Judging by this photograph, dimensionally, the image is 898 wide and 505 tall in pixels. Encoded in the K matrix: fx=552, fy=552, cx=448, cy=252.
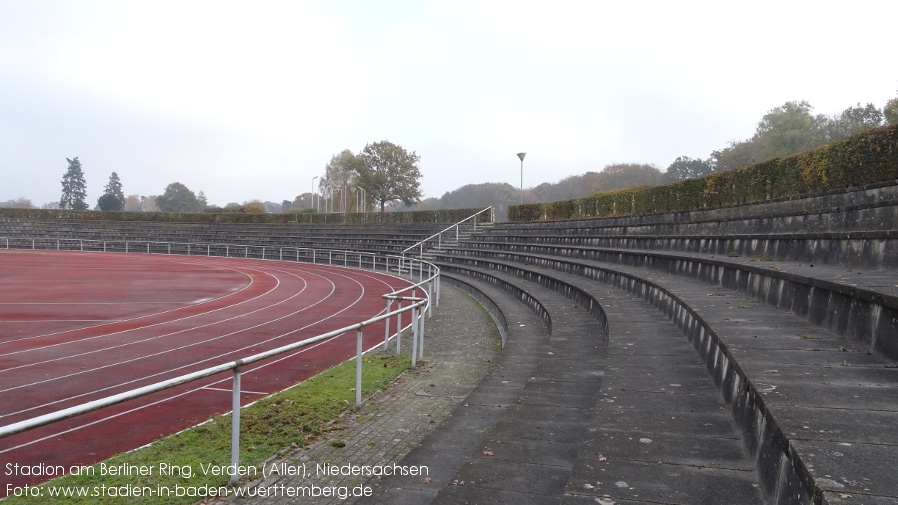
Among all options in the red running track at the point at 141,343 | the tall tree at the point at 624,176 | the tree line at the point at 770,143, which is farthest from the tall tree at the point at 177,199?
the red running track at the point at 141,343

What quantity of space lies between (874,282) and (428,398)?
461cm

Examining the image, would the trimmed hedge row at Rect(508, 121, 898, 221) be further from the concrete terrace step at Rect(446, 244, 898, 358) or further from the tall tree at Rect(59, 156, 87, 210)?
the tall tree at Rect(59, 156, 87, 210)

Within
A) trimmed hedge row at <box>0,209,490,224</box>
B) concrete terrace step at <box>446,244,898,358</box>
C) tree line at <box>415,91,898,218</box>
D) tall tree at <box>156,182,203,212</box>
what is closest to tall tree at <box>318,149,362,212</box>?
trimmed hedge row at <box>0,209,490,224</box>

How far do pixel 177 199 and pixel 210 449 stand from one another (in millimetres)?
132211

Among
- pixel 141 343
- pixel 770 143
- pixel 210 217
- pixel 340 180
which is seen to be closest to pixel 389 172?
pixel 210 217

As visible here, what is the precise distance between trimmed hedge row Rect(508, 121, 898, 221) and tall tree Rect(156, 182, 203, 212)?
400 feet

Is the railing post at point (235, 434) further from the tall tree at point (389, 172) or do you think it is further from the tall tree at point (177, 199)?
the tall tree at point (177, 199)

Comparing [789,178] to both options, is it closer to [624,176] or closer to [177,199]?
[624,176]

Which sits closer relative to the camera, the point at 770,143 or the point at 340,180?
the point at 770,143

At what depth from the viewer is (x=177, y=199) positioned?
122875 millimetres

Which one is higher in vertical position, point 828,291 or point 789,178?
point 789,178

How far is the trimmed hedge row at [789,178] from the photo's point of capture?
7.91 m

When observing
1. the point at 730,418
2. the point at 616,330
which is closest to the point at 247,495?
the point at 730,418

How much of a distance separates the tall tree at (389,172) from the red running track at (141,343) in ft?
129
